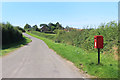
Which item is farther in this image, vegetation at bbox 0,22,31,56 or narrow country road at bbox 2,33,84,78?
vegetation at bbox 0,22,31,56

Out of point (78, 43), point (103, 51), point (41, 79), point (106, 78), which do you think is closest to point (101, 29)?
point (103, 51)

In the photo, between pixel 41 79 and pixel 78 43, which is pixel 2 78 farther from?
pixel 78 43

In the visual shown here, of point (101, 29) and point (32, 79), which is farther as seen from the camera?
point (101, 29)

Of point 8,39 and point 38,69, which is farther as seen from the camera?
point 8,39

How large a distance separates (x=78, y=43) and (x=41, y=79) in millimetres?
11978

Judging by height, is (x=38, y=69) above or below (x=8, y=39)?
below

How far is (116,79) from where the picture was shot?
5191 mm

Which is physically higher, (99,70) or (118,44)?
(118,44)

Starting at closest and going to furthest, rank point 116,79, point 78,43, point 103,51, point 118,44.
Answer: point 116,79 < point 118,44 < point 103,51 < point 78,43

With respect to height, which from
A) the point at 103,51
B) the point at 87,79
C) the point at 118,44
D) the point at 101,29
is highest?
the point at 101,29

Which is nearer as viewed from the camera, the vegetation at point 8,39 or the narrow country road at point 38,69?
the narrow country road at point 38,69

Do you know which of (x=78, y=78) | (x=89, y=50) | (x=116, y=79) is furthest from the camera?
(x=89, y=50)

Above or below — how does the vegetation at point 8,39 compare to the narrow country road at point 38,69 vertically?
above

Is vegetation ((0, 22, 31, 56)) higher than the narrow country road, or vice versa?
vegetation ((0, 22, 31, 56))
